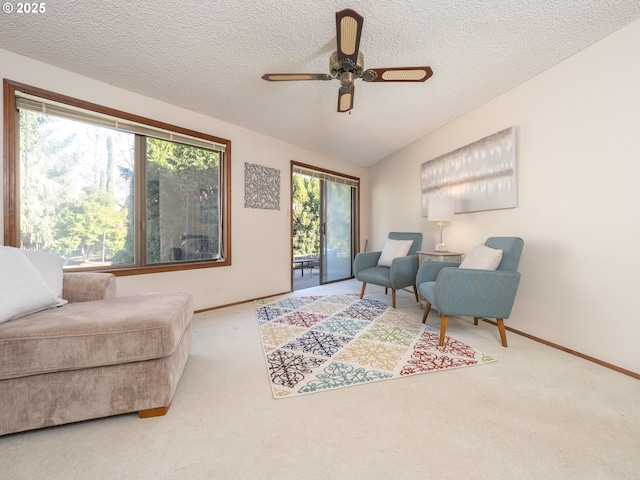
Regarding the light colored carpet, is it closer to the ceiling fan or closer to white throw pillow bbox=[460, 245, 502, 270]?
white throw pillow bbox=[460, 245, 502, 270]

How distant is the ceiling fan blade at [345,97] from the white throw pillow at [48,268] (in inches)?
87.4

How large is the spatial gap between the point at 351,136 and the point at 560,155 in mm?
2281

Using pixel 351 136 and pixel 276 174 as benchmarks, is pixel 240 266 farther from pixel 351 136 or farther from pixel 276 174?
pixel 351 136

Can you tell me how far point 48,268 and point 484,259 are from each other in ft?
10.2

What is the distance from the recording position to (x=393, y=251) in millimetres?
3521

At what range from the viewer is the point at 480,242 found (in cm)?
280

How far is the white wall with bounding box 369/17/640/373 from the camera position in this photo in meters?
1.68

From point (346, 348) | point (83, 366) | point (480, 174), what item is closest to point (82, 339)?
point (83, 366)

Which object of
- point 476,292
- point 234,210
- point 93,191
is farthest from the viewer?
point 234,210

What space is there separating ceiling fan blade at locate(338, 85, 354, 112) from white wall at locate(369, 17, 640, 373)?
162 centimetres

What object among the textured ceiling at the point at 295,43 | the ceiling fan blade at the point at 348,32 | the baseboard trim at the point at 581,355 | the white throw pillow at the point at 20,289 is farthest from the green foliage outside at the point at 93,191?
the baseboard trim at the point at 581,355

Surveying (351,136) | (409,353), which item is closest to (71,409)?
(409,353)

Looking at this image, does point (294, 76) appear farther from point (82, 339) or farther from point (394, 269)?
point (394, 269)

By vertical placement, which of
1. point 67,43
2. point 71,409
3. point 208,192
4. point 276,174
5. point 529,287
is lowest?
point 71,409
